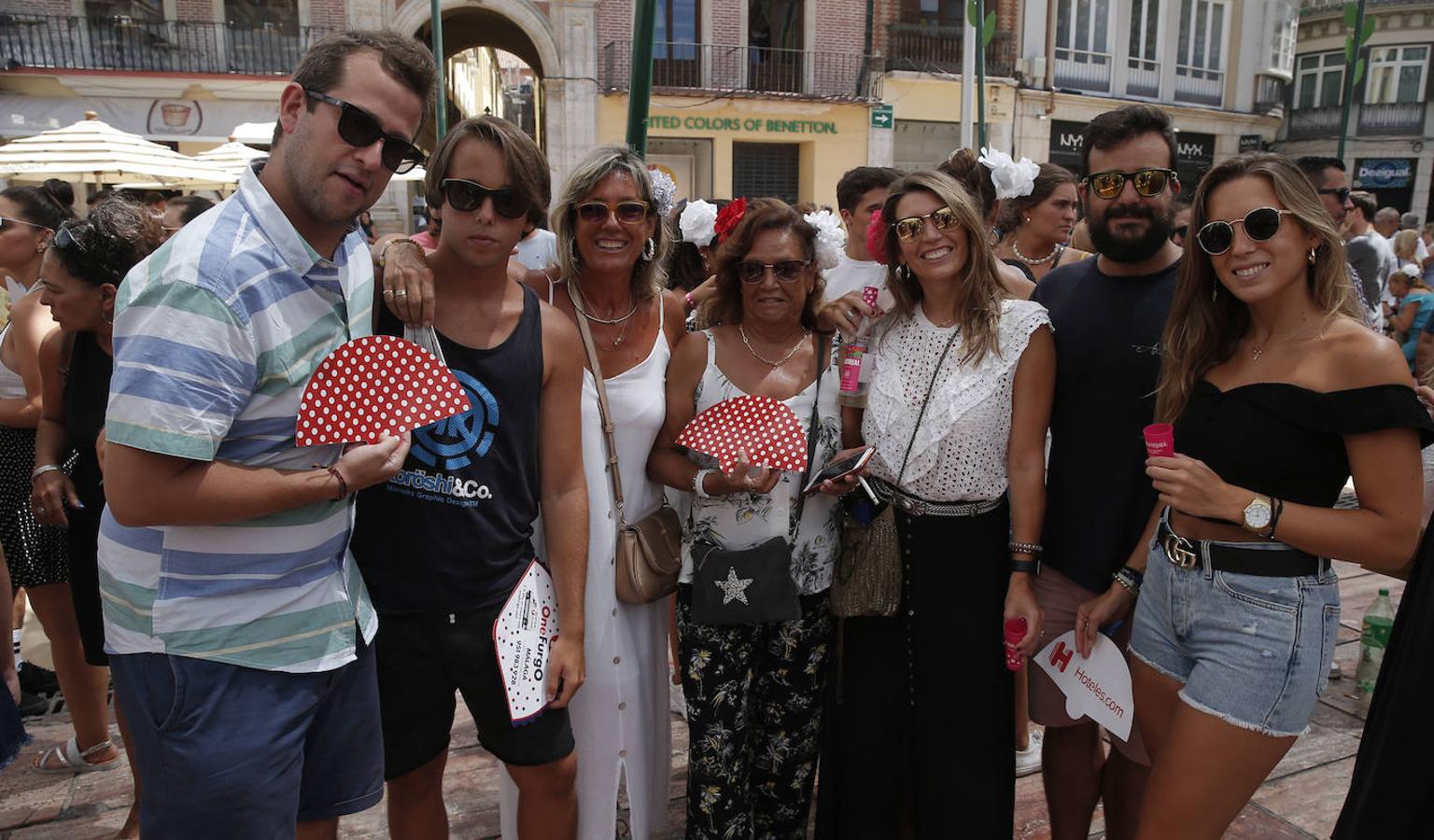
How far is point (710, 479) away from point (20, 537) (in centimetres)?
Result: 295

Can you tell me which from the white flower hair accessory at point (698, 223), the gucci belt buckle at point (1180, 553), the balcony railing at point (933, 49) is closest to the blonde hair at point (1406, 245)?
the white flower hair accessory at point (698, 223)

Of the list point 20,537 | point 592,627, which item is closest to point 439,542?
point 592,627

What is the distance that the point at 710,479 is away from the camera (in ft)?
8.91

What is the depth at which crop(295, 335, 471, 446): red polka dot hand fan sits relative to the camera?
5.90 feet

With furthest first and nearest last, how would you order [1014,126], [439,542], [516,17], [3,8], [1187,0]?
[1187,0] → [1014,126] → [516,17] → [3,8] → [439,542]

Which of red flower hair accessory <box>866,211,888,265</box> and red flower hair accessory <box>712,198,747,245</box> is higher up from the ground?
red flower hair accessory <box>712,198,747,245</box>

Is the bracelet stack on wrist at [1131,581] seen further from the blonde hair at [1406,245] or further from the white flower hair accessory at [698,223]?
the blonde hair at [1406,245]

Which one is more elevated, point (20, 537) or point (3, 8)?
point (3, 8)

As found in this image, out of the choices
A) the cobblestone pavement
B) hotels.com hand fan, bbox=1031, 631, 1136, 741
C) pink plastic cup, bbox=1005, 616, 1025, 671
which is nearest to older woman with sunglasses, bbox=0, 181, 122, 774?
the cobblestone pavement

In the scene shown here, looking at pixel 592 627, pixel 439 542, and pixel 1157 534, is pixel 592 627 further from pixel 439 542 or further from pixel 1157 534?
pixel 1157 534

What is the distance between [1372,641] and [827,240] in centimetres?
336

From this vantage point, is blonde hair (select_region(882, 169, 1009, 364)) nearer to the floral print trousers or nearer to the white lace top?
the white lace top

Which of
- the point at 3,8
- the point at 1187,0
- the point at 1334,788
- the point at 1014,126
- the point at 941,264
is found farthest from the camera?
the point at 1187,0

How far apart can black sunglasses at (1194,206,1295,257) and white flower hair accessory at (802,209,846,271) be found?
110cm
